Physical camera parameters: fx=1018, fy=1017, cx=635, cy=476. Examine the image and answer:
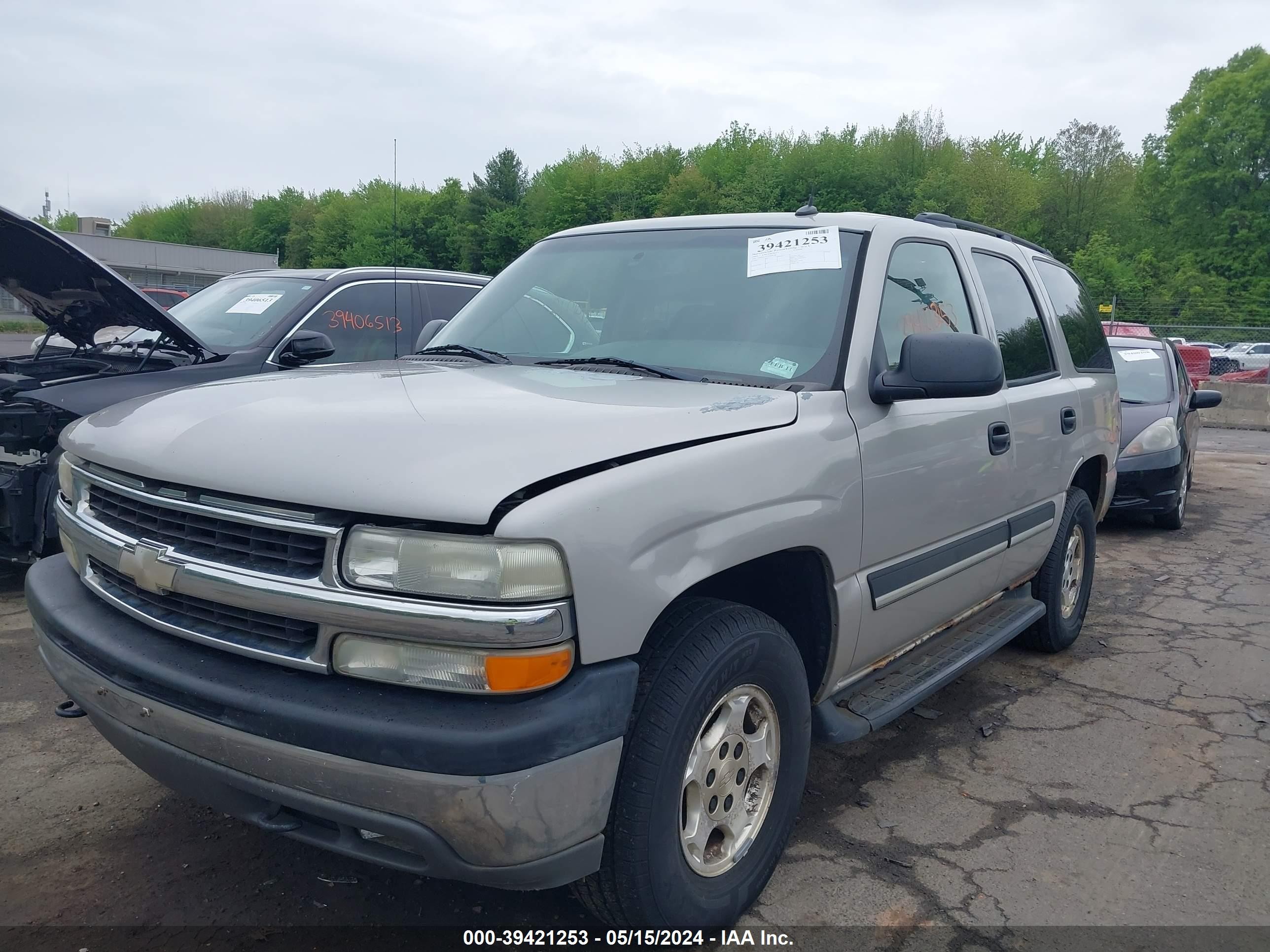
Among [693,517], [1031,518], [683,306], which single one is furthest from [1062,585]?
[693,517]

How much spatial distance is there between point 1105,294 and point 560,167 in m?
40.9

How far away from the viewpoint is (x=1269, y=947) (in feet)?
8.43

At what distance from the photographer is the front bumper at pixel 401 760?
6.16 feet

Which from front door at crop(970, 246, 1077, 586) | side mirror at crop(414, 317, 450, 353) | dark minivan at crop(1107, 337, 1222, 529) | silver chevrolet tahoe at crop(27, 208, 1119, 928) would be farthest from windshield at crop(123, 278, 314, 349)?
dark minivan at crop(1107, 337, 1222, 529)

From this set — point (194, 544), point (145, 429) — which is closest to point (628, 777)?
point (194, 544)

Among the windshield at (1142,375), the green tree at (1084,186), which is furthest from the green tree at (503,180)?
the windshield at (1142,375)

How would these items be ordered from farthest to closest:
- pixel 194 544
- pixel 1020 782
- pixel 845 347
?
pixel 1020 782
pixel 845 347
pixel 194 544

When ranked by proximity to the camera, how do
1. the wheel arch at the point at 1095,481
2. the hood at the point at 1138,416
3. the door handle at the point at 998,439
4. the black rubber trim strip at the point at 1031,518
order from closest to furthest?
1. the door handle at the point at 998,439
2. the black rubber trim strip at the point at 1031,518
3. the wheel arch at the point at 1095,481
4. the hood at the point at 1138,416

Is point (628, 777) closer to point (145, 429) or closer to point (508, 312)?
point (145, 429)

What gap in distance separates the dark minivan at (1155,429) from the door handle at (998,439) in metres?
4.09

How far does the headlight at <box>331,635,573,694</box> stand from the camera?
6.29 feet

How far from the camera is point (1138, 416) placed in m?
8.27

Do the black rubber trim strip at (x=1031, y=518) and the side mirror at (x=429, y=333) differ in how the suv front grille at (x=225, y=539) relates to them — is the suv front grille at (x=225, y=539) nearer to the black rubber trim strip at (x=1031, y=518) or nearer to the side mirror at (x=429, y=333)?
the side mirror at (x=429, y=333)

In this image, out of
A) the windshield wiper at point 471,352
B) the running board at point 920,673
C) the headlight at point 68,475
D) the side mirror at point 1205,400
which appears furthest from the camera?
the side mirror at point 1205,400
